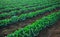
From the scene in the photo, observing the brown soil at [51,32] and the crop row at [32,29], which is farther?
the brown soil at [51,32]

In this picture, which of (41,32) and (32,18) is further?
(32,18)

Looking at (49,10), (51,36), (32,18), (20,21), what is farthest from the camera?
(49,10)

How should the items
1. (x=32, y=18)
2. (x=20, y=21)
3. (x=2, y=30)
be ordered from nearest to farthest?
(x=2, y=30)
(x=20, y=21)
(x=32, y=18)

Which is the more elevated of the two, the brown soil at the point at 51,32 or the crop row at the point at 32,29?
the crop row at the point at 32,29

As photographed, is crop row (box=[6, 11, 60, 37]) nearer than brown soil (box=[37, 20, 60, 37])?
Yes

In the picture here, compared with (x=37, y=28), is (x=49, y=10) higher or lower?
lower

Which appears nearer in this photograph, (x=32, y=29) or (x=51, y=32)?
(x=32, y=29)

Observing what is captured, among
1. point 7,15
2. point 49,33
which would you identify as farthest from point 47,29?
point 7,15

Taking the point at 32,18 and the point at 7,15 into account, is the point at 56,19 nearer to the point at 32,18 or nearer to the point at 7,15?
the point at 32,18

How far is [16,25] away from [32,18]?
7.70 feet

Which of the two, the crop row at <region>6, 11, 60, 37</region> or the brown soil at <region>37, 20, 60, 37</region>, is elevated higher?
the crop row at <region>6, 11, 60, 37</region>

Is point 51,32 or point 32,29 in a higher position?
point 32,29

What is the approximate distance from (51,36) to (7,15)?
5269 millimetres

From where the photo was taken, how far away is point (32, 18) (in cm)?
1282
